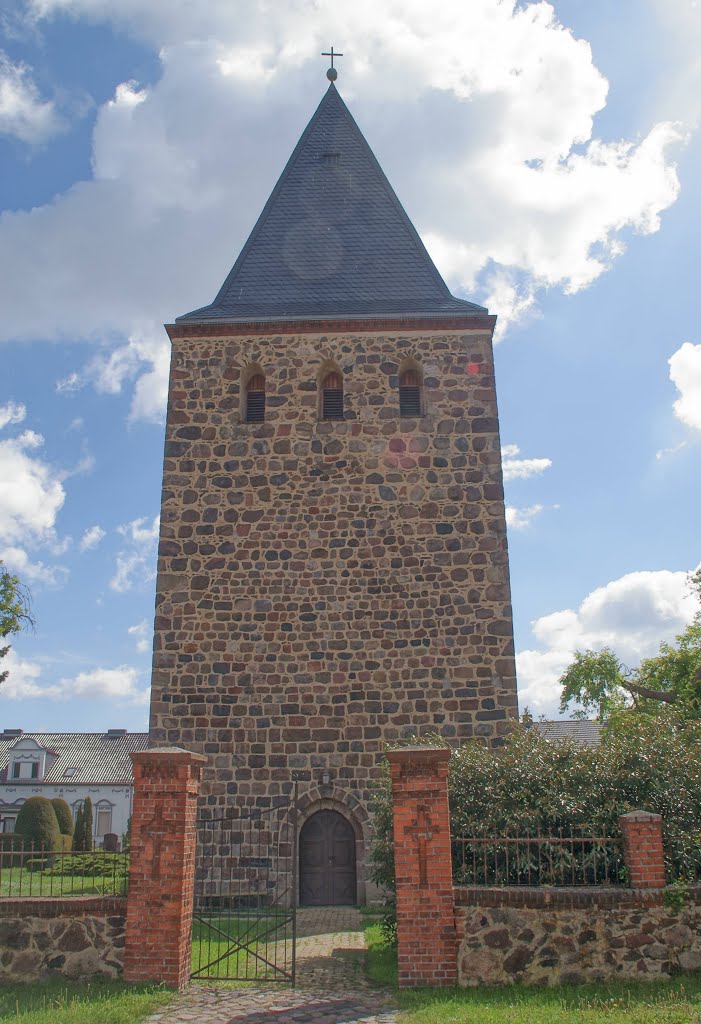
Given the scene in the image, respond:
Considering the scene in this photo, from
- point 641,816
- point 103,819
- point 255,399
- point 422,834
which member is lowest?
point 103,819

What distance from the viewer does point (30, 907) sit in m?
8.19

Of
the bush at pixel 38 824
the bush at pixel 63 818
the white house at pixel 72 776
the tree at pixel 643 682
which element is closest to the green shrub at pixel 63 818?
the bush at pixel 63 818

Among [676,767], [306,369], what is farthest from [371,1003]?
[306,369]

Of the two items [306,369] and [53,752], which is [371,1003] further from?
[53,752]

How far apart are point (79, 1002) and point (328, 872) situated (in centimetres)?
691

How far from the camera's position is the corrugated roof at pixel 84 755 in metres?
49.1

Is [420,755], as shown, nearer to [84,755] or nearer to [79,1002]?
[79,1002]

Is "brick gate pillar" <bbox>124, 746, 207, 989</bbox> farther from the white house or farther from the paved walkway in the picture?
the white house

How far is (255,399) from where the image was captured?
16141 millimetres

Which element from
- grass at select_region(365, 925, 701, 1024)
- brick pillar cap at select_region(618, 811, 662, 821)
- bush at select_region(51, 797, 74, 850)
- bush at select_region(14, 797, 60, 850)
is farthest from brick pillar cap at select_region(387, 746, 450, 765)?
bush at select_region(51, 797, 74, 850)

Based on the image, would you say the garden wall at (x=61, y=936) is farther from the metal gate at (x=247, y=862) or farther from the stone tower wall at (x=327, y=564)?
the stone tower wall at (x=327, y=564)

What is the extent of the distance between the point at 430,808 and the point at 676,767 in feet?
9.70

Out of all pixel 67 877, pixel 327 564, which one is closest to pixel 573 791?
pixel 327 564

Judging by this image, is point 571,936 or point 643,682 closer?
point 571,936
